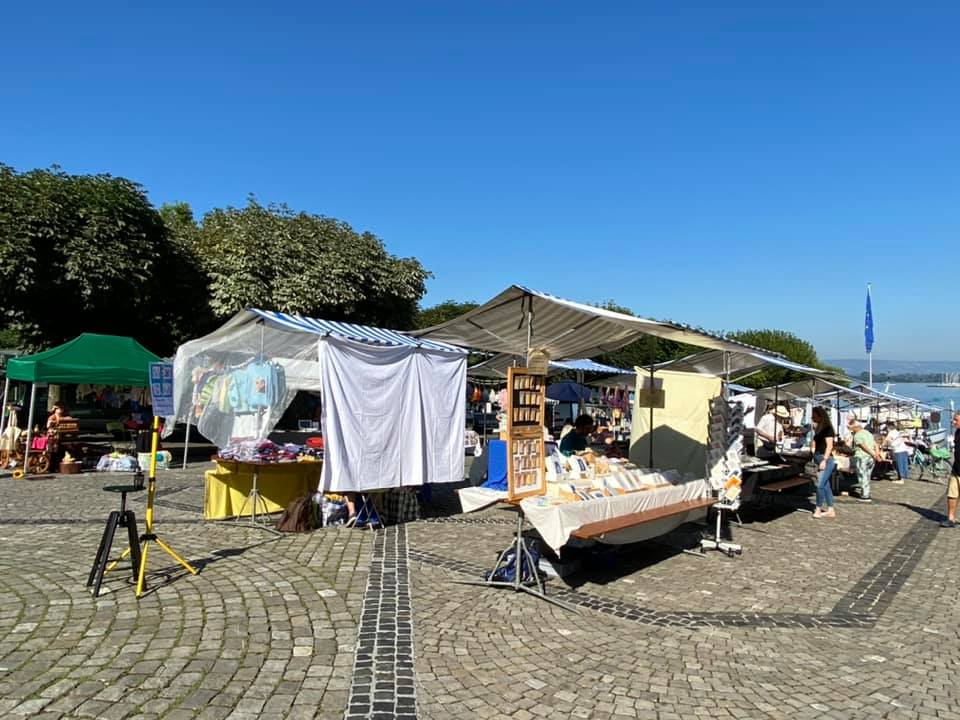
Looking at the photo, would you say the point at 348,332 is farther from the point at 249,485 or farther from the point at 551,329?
the point at 551,329

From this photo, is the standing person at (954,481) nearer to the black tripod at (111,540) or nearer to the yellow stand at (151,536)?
the yellow stand at (151,536)

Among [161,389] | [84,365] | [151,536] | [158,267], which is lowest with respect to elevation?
[151,536]

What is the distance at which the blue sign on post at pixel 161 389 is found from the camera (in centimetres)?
973

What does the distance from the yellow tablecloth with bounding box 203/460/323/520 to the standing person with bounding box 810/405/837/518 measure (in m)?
7.83

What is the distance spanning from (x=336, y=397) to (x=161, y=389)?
3.81 metres

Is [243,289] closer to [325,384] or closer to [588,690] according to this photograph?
[325,384]

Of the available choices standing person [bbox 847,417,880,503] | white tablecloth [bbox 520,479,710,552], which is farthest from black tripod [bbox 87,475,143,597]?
standing person [bbox 847,417,880,503]

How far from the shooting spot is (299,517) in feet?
26.1

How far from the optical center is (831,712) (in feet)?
11.7

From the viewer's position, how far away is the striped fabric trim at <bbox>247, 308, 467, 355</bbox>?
26.7 ft

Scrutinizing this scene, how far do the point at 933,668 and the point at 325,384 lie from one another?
20.7 ft

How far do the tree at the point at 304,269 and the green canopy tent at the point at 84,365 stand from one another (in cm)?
631

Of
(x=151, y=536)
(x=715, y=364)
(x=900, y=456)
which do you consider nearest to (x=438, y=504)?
(x=151, y=536)

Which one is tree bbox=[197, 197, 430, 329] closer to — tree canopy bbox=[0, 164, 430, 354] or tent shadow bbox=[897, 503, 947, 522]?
tree canopy bbox=[0, 164, 430, 354]
